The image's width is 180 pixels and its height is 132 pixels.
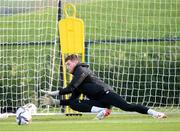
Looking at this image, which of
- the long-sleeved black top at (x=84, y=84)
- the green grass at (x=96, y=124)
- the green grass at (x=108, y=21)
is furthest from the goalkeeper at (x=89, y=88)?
the green grass at (x=108, y=21)

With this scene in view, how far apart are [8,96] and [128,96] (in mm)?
2626

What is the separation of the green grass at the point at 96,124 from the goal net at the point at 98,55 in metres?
1.37

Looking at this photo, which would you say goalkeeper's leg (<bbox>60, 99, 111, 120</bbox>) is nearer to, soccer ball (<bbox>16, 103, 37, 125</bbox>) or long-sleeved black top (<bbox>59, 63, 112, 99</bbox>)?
long-sleeved black top (<bbox>59, 63, 112, 99</bbox>)

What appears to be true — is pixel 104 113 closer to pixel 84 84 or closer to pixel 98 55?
pixel 84 84

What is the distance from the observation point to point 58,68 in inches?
712

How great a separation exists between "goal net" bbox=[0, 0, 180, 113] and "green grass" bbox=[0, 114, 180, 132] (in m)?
1.37

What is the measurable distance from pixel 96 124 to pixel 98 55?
5145mm

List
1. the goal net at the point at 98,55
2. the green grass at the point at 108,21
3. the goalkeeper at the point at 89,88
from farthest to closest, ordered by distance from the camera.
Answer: the green grass at the point at 108,21 < the goal net at the point at 98,55 < the goalkeeper at the point at 89,88

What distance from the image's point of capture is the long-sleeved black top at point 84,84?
47.2 ft

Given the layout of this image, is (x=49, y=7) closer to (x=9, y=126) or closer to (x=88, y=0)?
(x=88, y=0)

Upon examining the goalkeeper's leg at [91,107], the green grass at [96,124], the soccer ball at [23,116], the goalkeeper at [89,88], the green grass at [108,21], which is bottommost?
the green grass at [96,124]

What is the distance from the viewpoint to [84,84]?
1458cm

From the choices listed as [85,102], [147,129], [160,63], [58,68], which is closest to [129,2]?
[160,63]

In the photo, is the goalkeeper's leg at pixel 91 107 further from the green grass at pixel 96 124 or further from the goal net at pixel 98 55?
the goal net at pixel 98 55
